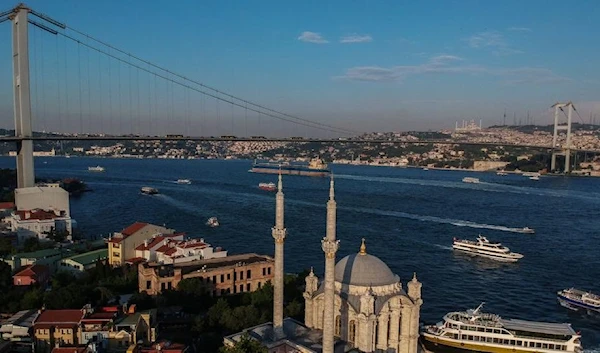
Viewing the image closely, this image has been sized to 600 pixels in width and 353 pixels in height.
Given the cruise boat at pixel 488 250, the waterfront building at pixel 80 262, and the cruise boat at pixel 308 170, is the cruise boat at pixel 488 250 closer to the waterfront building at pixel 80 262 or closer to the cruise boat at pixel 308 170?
the waterfront building at pixel 80 262

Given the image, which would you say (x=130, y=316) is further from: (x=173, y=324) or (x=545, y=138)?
(x=545, y=138)

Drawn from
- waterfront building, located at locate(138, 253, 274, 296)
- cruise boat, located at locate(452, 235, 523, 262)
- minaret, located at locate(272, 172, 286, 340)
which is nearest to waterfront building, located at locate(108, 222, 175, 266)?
waterfront building, located at locate(138, 253, 274, 296)

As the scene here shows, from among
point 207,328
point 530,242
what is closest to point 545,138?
point 530,242

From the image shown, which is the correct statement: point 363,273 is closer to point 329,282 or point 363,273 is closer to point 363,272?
point 363,272

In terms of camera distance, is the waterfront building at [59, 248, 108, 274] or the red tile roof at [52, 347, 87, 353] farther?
the waterfront building at [59, 248, 108, 274]

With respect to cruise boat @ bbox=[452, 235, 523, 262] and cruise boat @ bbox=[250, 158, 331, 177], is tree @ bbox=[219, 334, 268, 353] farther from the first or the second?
cruise boat @ bbox=[250, 158, 331, 177]

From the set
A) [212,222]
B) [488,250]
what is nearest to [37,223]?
[212,222]
